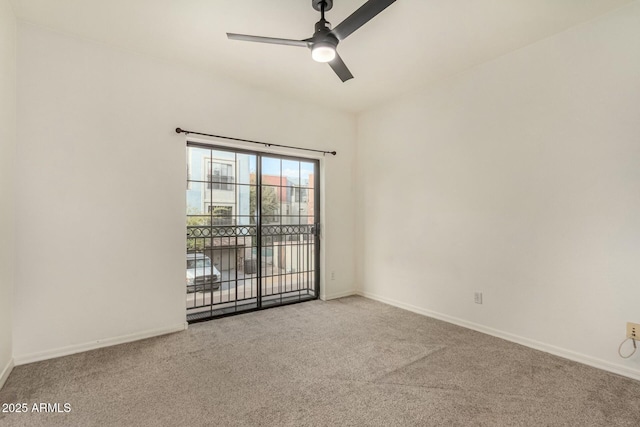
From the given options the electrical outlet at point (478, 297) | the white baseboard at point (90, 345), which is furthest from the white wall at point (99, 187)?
the electrical outlet at point (478, 297)

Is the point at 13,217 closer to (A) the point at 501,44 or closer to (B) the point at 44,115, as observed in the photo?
(B) the point at 44,115

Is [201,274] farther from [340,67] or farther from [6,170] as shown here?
[340,67]

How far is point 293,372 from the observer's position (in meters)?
2.31

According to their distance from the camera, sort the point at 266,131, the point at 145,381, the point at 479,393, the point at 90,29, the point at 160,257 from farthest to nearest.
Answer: the point at 266,131
the point at 160,257
the point at 90,29
the point at 145,381
the point at 479,393

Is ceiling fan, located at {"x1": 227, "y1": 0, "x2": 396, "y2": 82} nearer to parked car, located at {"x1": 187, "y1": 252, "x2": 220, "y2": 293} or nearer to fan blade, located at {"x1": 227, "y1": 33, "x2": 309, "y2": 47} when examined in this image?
fan blade, located at {"x1": 227, "y1": 33, "x2": 309, "y2": 47}

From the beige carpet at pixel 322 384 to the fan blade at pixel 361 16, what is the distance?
7.99 feet

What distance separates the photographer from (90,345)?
270cm

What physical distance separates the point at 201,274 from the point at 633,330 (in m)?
3.89

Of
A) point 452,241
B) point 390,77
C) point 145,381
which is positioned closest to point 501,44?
point 390,77

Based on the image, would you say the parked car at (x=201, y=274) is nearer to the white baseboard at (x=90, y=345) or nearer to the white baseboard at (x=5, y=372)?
the white baseboard at (x=90, y=345)

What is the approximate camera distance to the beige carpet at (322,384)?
1.81 meters

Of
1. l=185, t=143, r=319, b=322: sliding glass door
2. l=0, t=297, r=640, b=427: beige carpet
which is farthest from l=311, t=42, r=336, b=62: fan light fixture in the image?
l=0, t=297, r=640, b=427: beige carpet

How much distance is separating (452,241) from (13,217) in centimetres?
407

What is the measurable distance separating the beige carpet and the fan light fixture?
235cm
